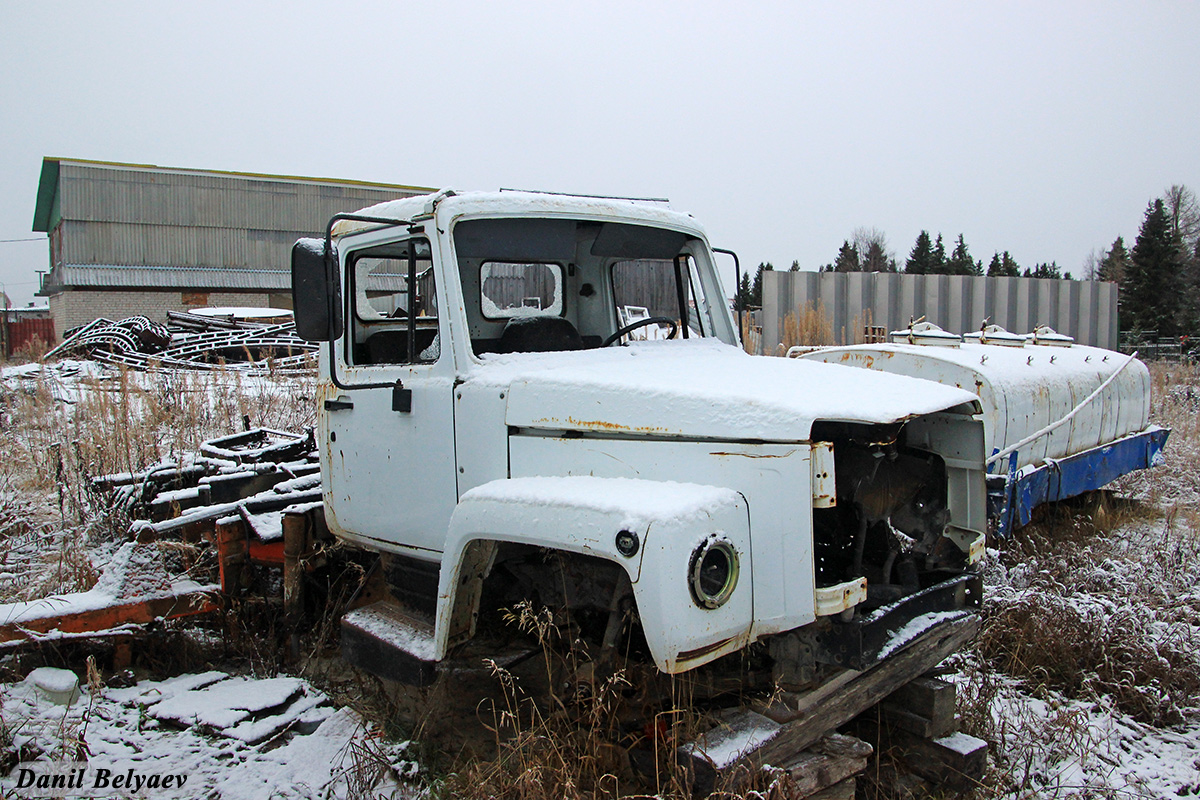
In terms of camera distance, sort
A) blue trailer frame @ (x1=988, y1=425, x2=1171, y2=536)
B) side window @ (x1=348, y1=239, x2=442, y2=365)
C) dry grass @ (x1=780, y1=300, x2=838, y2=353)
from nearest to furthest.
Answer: side window @ (x1=348, y1=239, x2=442, y2=365) → blue trailer frame @ (x1=988, y1=425, x2=1171, y2=536) → dry grass @ (x1=780, y1=300, x2=838, y2=353)

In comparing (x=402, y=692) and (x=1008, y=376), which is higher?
(x=1008, y=376)

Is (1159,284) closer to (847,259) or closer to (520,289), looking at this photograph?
(847,259)

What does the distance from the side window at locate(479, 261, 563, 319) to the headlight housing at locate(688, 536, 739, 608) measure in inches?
76.6

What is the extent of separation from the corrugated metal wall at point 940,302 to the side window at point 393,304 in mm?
8475

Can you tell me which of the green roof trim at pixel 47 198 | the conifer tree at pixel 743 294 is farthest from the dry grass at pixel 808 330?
the green roof trim at pixel 47 198

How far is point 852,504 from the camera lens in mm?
3139

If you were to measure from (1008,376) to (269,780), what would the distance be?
19.1 ft

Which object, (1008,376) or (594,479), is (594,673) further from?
(1008,376)

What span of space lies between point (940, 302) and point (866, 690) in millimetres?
14586

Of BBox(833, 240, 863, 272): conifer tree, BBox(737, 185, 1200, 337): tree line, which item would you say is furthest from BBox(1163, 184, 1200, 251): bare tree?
BBox(833, 240, 863, 272): conifer tree

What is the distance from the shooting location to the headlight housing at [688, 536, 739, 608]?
238 centimetres

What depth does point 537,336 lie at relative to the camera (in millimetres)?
3789

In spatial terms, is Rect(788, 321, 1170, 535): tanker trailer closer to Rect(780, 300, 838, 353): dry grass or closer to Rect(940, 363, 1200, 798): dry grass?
Rect(940, 363, 1200, 798): dry grass

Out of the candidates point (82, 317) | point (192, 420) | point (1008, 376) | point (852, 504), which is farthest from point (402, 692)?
point (82, 317)
